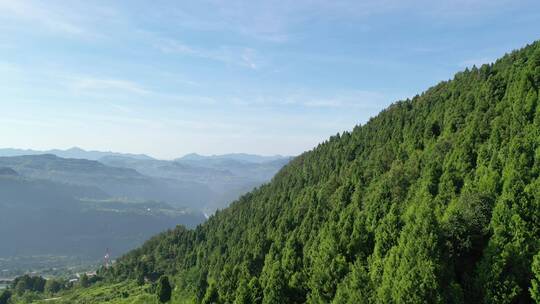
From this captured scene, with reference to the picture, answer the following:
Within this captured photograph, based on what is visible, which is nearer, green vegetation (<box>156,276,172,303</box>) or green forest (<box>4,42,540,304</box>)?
green forest (<box>4,42,540,304</box>)

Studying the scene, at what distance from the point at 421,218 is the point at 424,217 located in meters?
0.45

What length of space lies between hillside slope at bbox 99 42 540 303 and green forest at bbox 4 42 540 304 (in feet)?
0.46

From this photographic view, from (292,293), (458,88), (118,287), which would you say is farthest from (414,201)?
(118,287)

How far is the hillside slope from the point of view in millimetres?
41375

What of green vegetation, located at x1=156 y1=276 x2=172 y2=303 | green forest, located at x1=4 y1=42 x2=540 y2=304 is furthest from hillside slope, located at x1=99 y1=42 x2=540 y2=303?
green vegetation, located at x1=156 y1=276 x2=172 y2=303

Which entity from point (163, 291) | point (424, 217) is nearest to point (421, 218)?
point (424, 217)

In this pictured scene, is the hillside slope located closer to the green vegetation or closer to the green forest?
the green forest

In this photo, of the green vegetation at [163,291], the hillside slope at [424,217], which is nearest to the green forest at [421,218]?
Answer: the hillside slope at [424,217]

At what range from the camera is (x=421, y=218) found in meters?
44.6

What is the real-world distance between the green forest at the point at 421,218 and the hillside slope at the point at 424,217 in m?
0.14

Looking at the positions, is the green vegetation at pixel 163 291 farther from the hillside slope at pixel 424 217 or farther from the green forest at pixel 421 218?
the hillside slope at pixel 424 217

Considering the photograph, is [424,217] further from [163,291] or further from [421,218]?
[163,291]

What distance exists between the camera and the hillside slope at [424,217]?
41.4 m

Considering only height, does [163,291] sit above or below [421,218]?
below
